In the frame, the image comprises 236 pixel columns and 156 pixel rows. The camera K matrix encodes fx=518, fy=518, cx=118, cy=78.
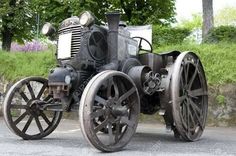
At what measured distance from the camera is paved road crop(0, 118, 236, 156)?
24.4 ft

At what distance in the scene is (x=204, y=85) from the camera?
9.84 m

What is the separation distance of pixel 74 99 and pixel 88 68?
0.55m

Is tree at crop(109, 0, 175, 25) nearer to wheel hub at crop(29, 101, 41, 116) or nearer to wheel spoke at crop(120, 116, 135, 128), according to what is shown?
wheel hub at crop(29, 101, 41, 116)

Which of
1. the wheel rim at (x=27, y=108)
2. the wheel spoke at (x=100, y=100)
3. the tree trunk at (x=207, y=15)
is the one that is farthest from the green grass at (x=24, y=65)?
the wheel spoke at (x=100, y=100)

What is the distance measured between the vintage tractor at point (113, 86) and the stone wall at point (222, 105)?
287 cm

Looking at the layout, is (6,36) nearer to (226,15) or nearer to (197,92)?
(197,92)

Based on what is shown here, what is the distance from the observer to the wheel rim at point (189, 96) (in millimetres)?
8617

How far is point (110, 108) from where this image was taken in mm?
7691

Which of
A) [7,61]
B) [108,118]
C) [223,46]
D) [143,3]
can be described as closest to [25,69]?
[7,61]

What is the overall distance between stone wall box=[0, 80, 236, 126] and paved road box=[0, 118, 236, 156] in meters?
1.43

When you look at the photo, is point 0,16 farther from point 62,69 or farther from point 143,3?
point 62,69

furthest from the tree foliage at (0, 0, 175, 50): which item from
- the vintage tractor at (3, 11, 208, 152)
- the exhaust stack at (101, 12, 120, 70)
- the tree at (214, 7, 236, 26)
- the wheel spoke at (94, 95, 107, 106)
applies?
the tree at (214, 7, 236, 26)

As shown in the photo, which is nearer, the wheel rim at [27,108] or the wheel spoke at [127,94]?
the wheel spoke at [127,94]

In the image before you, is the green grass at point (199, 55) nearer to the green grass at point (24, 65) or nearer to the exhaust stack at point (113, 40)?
the green grass at point (24, 65)
